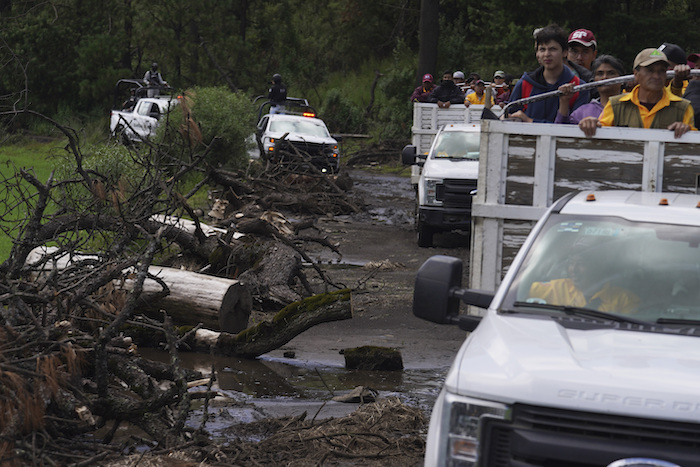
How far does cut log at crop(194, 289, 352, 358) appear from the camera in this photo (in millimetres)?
8500

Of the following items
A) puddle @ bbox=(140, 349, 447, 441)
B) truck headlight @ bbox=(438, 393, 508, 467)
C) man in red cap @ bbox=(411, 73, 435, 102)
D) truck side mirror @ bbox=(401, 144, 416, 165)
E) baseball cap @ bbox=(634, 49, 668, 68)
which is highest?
baseball cap @ bbox=(634, 49, 668, 68)

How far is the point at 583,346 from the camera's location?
3.87 meters

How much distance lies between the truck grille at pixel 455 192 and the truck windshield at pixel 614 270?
33.9ft

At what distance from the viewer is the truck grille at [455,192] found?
50.1ft

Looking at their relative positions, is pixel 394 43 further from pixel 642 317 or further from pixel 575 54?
pixel 642 317

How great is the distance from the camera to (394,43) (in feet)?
167

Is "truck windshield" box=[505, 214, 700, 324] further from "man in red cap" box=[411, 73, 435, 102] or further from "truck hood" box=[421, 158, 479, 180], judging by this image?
"man in red cap" box=[411, 73, 435, 102]

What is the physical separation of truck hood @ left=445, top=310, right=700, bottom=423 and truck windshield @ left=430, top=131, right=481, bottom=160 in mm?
12355

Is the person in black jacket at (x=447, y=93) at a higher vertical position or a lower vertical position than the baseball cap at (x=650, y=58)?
lower

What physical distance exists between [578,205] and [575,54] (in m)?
5.43

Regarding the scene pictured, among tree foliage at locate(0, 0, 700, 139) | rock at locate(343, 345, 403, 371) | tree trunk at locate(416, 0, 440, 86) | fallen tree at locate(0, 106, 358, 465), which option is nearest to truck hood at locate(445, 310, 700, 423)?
fallen tree at locate(0, 106, 358, 465)

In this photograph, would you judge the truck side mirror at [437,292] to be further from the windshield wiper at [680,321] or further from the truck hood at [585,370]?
the windshield wiper at [680,321]

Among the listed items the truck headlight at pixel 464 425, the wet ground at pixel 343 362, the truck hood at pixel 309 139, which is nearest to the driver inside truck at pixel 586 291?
the truck headlight at pixel 464 425

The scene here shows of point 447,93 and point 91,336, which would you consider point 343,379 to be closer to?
point 91,336
